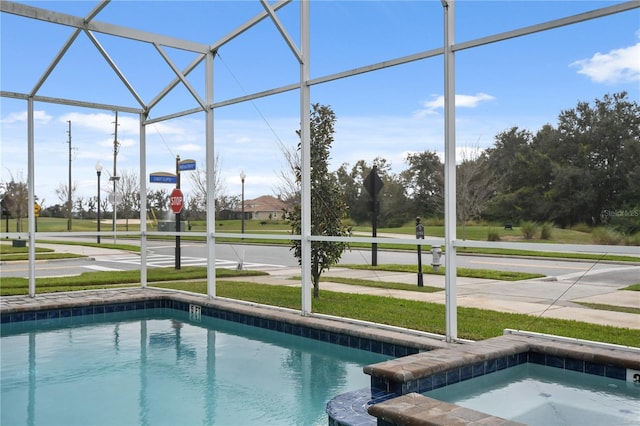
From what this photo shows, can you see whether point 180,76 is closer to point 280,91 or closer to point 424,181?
point 280,91

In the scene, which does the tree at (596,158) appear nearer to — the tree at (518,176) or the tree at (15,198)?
the tree at (518,176)

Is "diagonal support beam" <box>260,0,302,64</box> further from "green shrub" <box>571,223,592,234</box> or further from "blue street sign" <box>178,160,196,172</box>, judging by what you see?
"green shrub" <box>571,223,592,234</box>

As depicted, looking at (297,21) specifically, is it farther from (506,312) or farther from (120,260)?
(120,260)

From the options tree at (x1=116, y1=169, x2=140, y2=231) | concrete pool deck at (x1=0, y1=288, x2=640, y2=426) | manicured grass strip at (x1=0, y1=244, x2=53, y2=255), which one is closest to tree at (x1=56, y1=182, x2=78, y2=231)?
tree at (x1=116, y1=169, x2=140, y2=231)

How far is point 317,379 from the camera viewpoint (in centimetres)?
501

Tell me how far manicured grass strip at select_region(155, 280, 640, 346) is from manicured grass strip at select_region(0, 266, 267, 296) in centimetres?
262

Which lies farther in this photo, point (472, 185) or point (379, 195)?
point (379, 195)

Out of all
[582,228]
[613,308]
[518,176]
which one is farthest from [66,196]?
[613,308]

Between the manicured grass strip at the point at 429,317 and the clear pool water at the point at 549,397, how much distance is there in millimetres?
1199

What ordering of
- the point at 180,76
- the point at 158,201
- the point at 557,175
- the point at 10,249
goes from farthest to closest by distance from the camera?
the point at 10,249 < the point at 158,201 < the point at 180,76 < the point at 557,175

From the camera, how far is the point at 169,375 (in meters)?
5.16

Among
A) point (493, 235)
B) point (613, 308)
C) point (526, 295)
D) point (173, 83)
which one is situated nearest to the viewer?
point (493, 235)

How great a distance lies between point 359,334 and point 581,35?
3.38m

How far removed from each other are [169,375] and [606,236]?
3.92m
